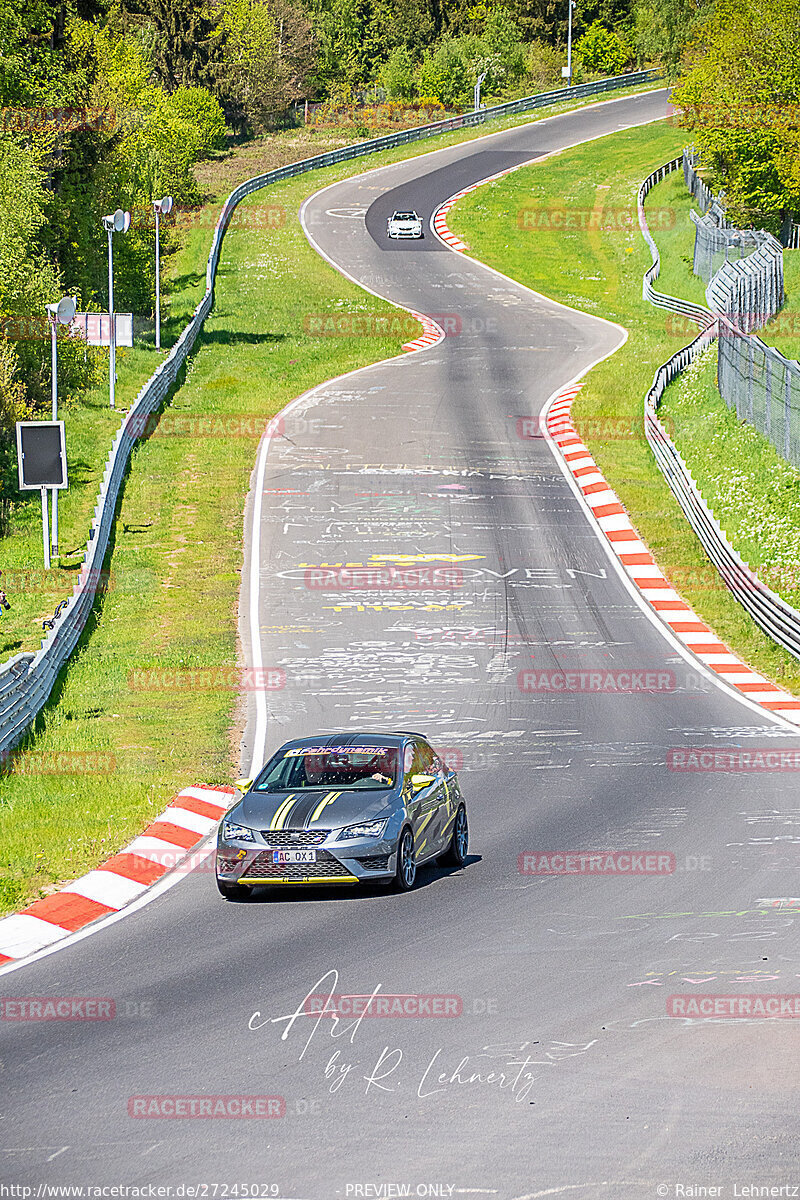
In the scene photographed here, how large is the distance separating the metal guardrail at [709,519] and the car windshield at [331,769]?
510 inches

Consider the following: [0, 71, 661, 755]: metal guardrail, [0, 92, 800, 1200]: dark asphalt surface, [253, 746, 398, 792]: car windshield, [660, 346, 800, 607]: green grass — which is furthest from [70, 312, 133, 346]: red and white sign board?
[253, 746, 398, 792]: car windshield

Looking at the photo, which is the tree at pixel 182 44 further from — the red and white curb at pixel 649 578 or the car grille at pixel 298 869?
the car grille at pixel 298 869

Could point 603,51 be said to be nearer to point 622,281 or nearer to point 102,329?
point 622,281

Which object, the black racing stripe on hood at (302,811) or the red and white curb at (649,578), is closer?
the black racing stripe on hood at (302,811)

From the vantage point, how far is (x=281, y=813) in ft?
43.7

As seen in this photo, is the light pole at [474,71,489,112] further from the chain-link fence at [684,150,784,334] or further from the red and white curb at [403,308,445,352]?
the red and white curb at [403,308,445,352]

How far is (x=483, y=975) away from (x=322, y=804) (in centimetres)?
317

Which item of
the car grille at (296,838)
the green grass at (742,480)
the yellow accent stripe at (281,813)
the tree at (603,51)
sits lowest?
the green grass at (742,480)

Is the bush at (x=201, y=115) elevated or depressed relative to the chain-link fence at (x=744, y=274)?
elevated

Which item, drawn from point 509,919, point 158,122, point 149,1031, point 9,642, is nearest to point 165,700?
point 9,642

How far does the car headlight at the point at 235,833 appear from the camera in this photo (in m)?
13.2

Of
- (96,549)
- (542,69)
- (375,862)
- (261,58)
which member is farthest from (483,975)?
(542,69)

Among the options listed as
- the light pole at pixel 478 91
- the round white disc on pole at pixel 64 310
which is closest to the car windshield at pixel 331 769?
the round white disc on pole at pixel 64 310

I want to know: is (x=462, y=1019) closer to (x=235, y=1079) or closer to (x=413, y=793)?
(x=235, y=1079)
